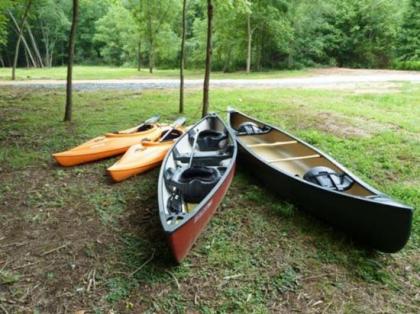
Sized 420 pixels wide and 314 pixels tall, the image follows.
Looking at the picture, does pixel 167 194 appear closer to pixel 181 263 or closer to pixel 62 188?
pixel 181 263

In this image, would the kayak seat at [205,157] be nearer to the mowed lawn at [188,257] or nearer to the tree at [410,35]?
the mowed lawn at [188,257]

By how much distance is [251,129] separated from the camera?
6.10 m

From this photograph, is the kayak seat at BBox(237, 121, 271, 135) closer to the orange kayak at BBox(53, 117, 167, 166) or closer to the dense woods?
the orange kayak at BBox(53, 117, 167, 166)

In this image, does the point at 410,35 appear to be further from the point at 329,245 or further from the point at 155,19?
the point at 329,245

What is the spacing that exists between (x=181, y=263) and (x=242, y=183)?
70.3 inches

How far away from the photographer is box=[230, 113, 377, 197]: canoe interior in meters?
4.36

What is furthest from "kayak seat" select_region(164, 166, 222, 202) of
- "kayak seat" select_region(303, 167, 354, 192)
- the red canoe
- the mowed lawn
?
"kayak seat" select_region(303, 167, 354, 192)

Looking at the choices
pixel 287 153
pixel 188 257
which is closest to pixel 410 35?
pixel 287 153

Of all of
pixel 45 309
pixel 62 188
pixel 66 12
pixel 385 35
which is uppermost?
pixel 66 12

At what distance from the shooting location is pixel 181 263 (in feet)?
10.3

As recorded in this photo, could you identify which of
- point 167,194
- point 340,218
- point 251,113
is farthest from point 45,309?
point 251,113

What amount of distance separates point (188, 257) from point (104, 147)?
2.70 metres

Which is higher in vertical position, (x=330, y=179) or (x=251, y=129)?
(x=251, y=129)

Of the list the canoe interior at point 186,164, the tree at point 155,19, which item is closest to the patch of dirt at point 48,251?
the canoe interior at point 186,164
